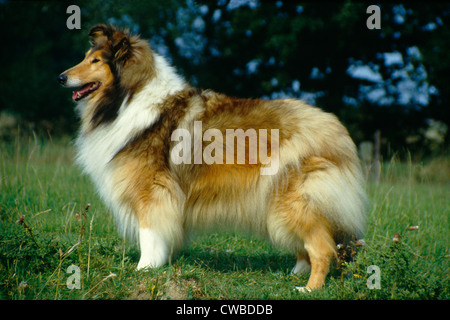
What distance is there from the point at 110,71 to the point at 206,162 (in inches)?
51.2

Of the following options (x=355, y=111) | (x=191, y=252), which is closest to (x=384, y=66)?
(x=355, y=111)

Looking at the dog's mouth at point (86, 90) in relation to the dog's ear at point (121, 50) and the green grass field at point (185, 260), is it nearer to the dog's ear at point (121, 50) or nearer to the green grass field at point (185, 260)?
the dog's ear at point (121, 50)

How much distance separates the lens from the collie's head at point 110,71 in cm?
380

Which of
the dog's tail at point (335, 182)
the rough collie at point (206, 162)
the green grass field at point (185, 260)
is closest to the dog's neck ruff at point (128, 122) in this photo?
the rough collie at point (206, 162)

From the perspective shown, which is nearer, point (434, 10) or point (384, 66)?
point (434, 10)

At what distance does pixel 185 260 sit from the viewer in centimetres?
391

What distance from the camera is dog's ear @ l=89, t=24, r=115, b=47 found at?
3.80 m
